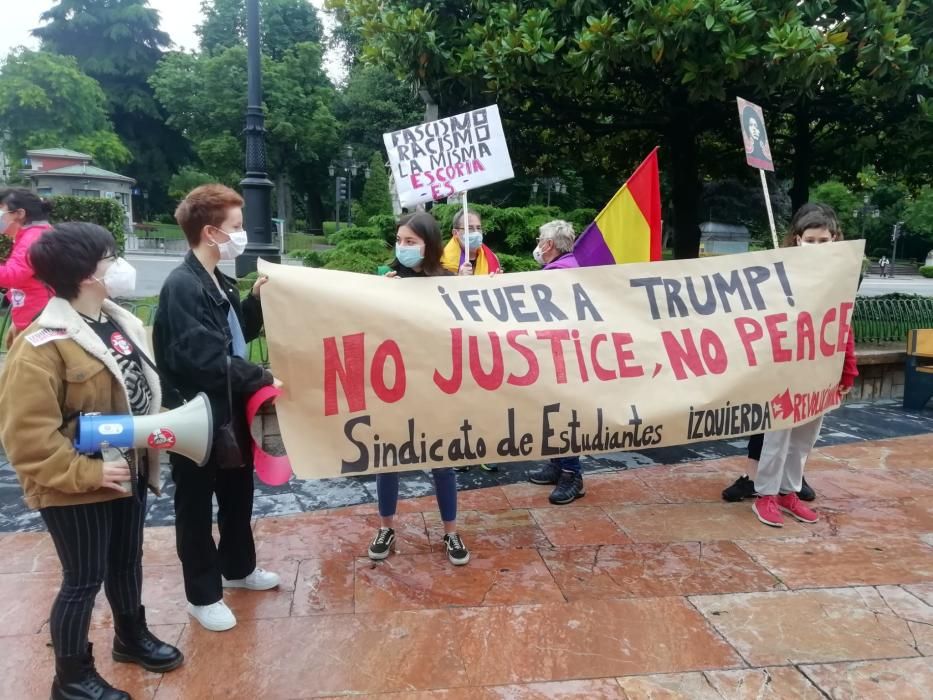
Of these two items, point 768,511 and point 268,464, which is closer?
point 268,464

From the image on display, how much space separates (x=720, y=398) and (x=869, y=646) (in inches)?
46.8

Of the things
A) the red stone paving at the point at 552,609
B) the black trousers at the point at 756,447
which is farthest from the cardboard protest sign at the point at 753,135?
the red stone paving at the point at 552,609

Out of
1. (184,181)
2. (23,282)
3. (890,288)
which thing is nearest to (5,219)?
(23,282)

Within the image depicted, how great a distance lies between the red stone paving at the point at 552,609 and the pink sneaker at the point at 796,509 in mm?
75

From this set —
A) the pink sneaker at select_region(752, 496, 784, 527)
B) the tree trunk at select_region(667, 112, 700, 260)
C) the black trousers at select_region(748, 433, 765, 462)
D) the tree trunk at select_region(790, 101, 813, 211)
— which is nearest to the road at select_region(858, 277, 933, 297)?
the tree trunk at select_region(790, 101, 813, 211)

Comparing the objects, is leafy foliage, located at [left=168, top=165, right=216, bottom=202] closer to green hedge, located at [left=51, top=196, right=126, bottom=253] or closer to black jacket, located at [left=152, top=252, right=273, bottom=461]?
green hedge, located at [left=51, top=196, right=126, bottom=253]

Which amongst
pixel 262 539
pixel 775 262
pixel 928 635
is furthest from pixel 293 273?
pixel 928 635

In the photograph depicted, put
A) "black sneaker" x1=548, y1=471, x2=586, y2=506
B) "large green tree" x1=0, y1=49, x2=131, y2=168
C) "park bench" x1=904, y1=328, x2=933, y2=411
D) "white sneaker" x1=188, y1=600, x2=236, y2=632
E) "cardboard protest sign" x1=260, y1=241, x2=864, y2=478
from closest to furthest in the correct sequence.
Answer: "white sneaker" x1=188, y1=600, x2=236, y2=632 → "cardboard protest sign" x1=260, y1=241, x2=864, y2=478 → "black sneaker" x1=548, y1=471, x2=586, y2=506 → "park bench" x1=904, y1=328, x2=933, y2=411 → "large green tree" x1=0, y1=49, x2=131, y2=168

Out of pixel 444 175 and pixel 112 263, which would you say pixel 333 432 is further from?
pixel 444 175

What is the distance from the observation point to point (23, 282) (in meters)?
3.98

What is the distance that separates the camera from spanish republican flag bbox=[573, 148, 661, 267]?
4.10 metres

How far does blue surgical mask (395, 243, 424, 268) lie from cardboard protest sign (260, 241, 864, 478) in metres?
0.21

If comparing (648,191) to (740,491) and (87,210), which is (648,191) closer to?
(740,491)

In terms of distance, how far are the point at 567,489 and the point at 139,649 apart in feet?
8.48
